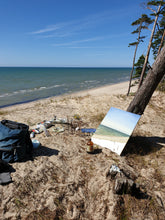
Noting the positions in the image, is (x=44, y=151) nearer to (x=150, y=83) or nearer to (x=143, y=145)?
(x=143, y=145)

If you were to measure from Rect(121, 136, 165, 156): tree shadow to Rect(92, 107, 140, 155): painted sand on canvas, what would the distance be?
1.44ft

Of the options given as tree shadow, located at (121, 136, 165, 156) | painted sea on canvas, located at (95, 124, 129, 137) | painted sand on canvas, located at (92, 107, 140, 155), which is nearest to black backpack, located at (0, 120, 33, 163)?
painted sand on canvas, located at (92, 107, 140, 155)

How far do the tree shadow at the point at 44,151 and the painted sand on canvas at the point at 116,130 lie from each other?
1.73 meters

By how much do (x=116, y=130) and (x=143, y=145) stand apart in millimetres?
1331

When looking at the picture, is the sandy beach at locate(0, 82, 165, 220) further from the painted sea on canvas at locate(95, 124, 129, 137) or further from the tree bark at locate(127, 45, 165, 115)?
the tree bark at locate(127, 45, 165, 115)

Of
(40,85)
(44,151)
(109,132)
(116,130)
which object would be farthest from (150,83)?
(40,85)

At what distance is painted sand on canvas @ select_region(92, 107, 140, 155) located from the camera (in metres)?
5.09

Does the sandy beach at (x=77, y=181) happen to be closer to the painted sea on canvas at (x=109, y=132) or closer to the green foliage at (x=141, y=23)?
the painted sea on canvas at (x=109, y=132)

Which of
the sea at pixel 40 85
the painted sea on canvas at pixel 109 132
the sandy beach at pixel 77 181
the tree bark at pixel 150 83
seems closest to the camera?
the sandy beach at pixel 77 181

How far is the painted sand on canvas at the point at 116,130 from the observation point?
16.7 ft

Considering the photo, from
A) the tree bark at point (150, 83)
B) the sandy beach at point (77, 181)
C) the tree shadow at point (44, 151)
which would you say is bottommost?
the sandy beach at point (77, 181)

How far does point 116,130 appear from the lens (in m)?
5.38

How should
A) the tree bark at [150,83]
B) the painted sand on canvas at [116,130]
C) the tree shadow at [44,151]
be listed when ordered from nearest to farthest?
the tree shadow at [44,151] < the tree bark at [150,83] < the painted sand on canvas at [116,130]

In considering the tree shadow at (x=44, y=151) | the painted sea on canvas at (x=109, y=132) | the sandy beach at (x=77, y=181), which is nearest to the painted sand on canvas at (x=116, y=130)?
the painted sea on canvas at (x=109, y=132)
